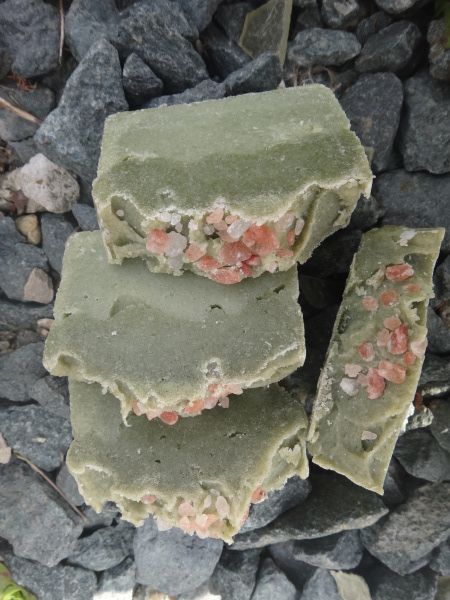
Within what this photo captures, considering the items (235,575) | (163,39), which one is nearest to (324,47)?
(163,39)

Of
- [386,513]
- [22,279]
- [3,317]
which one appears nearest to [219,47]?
[22,279]

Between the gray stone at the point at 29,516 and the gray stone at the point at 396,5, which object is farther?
the gray stone at the point at 29,516

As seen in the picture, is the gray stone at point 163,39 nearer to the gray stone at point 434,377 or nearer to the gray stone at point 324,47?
the gray stone at point 324,47

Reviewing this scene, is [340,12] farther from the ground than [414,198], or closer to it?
farther from the ground

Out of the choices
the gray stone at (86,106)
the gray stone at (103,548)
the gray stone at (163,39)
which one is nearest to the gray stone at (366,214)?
the gray stone at (163,39)

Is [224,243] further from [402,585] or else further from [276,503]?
[402,585]

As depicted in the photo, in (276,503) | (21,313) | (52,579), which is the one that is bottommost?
(52,579)

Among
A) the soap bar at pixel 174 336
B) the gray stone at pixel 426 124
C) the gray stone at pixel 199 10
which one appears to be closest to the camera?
the soap bar at pixel 174 336

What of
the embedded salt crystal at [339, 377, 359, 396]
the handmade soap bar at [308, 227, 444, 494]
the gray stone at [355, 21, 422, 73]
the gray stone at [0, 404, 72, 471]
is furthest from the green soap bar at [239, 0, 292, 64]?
the gray stone at [0, 404, 72, 471]

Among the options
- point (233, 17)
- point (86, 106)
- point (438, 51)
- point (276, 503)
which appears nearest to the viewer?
point (438, 51)
